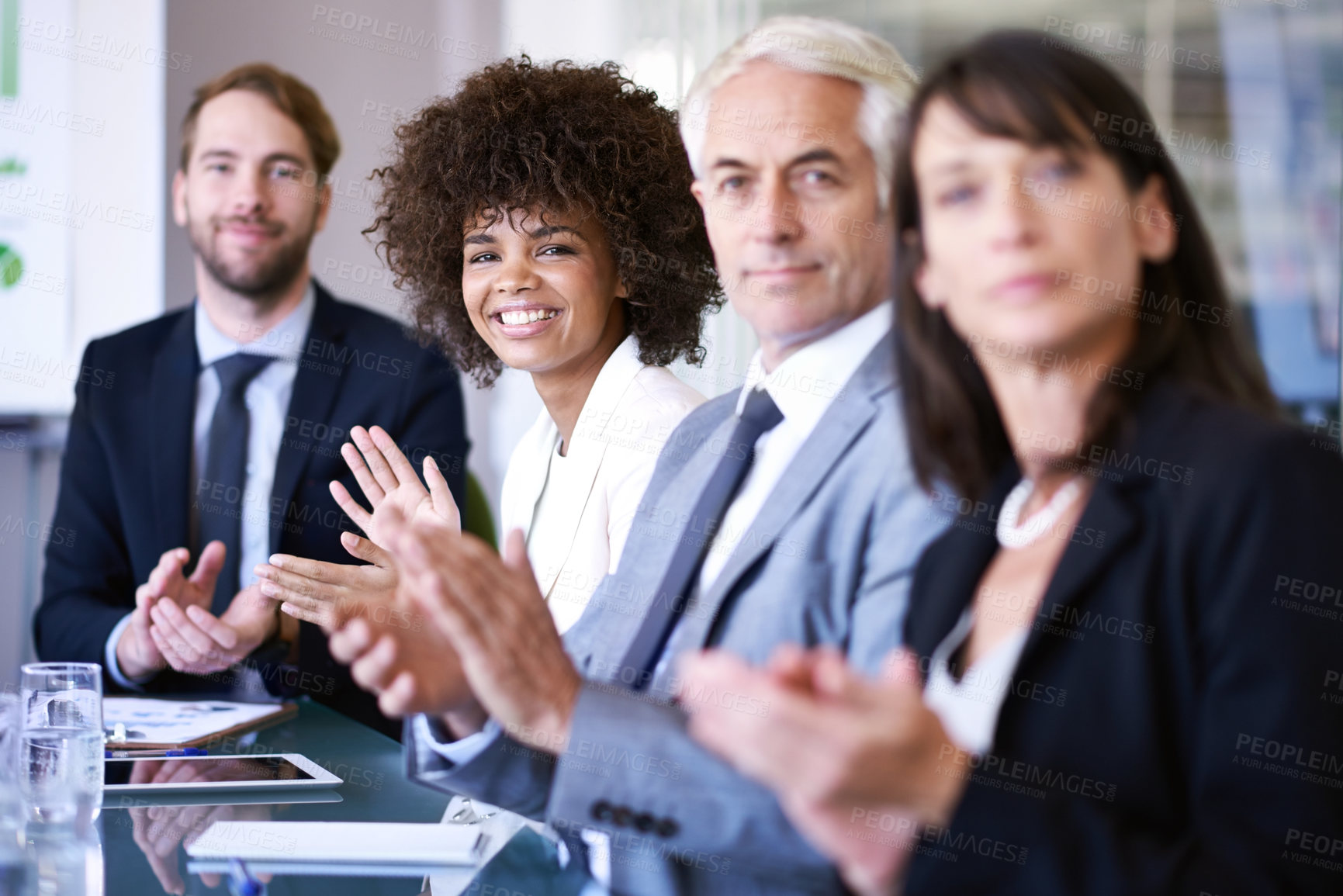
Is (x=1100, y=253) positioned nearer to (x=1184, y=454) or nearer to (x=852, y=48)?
(x=1184, y=454)

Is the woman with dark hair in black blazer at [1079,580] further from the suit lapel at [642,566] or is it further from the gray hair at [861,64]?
the suit lapel at [642,566]

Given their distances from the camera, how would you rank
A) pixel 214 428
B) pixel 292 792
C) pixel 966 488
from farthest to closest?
1. pixel 214 428
2. pixel 292 792
3. pixel 966 488

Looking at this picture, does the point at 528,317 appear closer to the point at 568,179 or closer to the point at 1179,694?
the point at 568,179

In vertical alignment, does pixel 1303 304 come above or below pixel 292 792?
above

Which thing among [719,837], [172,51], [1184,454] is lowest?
[719,837]

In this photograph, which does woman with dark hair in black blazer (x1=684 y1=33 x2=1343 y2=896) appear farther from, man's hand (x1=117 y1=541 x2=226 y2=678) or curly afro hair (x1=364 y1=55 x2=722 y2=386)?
man's hand (x1=117 y1=541 x2=226 y2=678)

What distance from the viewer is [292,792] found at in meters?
1.71

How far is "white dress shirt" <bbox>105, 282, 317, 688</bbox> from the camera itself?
2857 mm

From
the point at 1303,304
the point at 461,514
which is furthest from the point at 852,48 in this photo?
the point at 1303,304

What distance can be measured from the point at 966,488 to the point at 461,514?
1950 millimetres

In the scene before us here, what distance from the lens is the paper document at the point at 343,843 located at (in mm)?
1396

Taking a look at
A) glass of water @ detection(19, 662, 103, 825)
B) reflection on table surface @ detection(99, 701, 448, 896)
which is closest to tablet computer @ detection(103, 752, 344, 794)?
reflection on table surface @ detection(99, 701, 448, 896)

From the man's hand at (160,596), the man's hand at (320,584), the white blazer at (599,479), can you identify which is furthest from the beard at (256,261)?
the man's hand at (320,584)

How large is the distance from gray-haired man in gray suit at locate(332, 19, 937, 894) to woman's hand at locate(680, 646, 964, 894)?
0.25 metres
